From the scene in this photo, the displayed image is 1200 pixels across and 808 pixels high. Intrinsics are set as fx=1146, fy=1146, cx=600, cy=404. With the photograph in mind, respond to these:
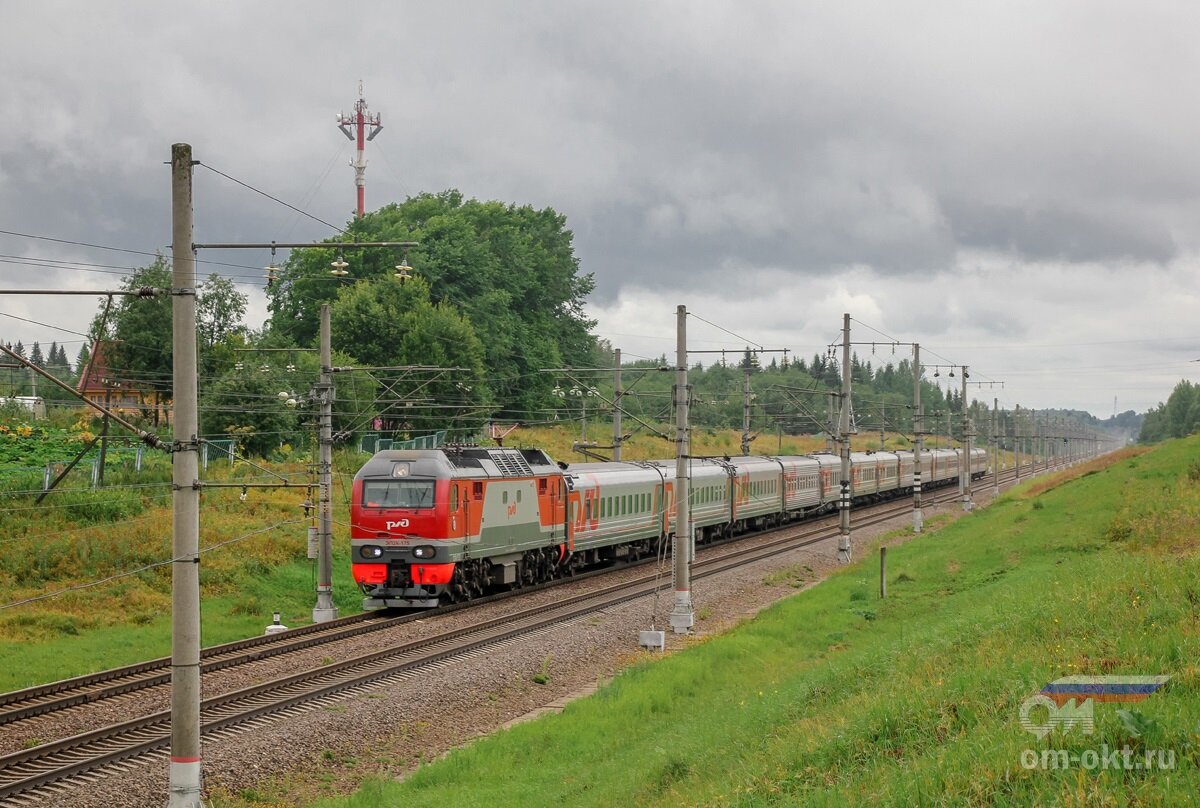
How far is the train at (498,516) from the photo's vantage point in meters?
28.6

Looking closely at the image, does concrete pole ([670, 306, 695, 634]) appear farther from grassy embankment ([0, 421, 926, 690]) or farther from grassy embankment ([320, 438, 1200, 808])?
grassy embankment ([0, 421, 926, 690])

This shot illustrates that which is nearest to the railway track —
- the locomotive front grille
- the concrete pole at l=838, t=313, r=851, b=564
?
the locomotive front grille

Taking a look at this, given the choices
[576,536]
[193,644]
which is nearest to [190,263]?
[193,644]

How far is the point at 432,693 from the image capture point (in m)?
19.8

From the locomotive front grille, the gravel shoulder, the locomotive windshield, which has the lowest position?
the gravel shoulder

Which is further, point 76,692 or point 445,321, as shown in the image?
point 445,321

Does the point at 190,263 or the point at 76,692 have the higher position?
the point at 190,263

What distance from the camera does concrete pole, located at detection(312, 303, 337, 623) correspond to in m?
27.7

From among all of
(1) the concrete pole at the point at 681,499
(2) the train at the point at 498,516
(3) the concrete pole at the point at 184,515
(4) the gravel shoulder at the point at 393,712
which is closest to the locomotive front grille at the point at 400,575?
(2) the train at the point at 498,516

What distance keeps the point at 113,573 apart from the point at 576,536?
1369 cm

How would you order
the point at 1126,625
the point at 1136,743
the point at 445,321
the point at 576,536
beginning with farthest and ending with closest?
the point at 445,321
the point at 576,536
the point at 1126,625
the point at 1136,743

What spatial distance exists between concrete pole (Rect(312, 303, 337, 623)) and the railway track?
2.46 feet

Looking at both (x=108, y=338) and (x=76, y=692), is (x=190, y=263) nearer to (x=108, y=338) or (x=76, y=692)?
(x=76, y=692)

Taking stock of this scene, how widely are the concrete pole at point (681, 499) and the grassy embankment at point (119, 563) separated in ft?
32.5
